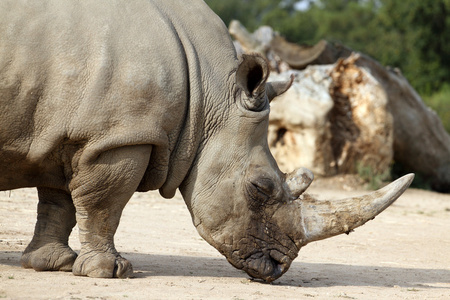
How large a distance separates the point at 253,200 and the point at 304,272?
4.68 feet

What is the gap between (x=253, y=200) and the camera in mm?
6223

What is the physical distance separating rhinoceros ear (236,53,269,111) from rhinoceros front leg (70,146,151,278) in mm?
932

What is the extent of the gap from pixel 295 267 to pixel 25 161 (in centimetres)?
312

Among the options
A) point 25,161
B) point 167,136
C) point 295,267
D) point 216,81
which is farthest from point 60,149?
point 295,267

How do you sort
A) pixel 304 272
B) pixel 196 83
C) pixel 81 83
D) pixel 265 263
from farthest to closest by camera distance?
1. pixel 304 272
2. pixel 265 263
3. pixel 196 83
4. pixel 81 83

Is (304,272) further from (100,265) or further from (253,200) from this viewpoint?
(100,265)

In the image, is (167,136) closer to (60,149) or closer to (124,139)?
(124,139)

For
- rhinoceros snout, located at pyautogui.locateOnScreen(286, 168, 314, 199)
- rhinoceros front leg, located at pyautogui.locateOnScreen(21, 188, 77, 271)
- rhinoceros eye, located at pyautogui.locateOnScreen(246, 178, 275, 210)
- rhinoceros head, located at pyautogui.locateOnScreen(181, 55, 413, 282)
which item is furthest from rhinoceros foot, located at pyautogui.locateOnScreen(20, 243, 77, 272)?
rhinoceros snout, located at pyautogui.locateOnScreen(286, 168, 314, 199)

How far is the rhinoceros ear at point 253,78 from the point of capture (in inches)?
234

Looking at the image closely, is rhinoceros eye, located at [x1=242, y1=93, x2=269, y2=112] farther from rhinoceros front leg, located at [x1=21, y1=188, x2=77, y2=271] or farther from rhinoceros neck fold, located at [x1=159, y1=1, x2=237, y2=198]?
rhinoceros front leg, located at [x1=21, y1=188, x2=77, y2=271]

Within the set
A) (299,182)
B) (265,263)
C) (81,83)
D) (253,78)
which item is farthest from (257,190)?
(81,83)

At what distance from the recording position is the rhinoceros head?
20.2 feet

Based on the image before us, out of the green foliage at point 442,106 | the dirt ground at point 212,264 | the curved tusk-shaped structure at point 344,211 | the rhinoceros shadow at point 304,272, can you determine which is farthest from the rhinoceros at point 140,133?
the green foliage at point 442,106

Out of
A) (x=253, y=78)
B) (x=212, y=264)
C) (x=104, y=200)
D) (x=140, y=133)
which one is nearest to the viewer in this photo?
(x=140, y=133)
